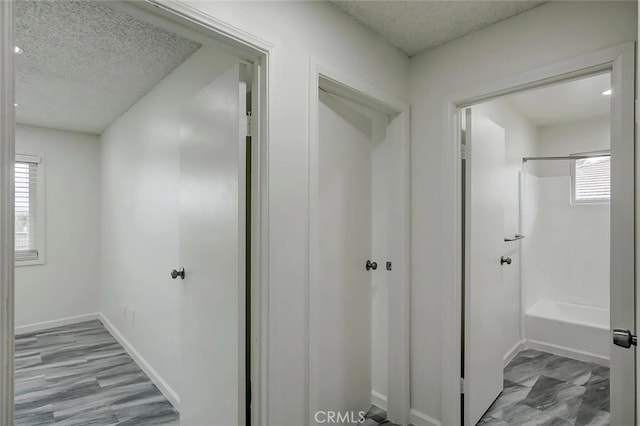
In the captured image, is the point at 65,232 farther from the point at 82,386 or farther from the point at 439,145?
the point at 439,145

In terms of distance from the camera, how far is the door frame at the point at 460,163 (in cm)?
138

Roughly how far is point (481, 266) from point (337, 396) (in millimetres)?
1220

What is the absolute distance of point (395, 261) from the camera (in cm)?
212

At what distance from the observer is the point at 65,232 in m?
4.09

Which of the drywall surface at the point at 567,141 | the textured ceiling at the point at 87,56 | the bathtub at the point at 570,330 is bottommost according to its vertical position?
the bathtub at the point at 570,330

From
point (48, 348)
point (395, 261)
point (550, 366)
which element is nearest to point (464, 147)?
point (395, 261)

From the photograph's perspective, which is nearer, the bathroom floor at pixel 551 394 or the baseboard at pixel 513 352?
the bathroom floor at pixel 551 394

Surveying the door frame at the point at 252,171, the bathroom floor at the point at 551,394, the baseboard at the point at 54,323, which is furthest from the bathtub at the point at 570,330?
the baseboard at the point at 54,323

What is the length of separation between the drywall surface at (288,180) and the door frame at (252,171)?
0.09ft

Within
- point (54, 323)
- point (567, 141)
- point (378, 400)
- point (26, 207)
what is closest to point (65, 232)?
point (26, 207)

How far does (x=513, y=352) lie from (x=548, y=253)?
1363mm

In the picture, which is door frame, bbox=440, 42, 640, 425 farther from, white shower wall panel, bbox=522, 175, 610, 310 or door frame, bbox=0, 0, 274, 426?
white shower wall panel, bbox=522, 175, 610, 310

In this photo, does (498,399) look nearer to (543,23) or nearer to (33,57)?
(543,23)

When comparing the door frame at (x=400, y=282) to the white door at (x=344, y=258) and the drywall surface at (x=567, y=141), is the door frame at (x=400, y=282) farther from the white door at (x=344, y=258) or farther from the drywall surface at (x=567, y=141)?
the drywall surface at (x=567, y=141)
